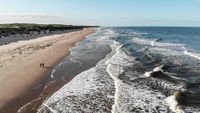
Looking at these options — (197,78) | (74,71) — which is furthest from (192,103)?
(74,71)

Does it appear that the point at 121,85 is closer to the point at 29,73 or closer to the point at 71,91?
the point at 71,91

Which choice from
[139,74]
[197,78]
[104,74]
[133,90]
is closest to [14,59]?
[104,74]

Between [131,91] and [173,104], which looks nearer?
[173,104]

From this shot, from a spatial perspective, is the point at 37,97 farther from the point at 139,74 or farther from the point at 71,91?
the point at 139,74

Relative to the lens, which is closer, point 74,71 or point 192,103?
point 192,103

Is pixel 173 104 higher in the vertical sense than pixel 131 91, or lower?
higher

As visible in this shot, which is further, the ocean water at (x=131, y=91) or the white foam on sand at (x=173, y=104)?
the ocean water at (x=131, y=91)

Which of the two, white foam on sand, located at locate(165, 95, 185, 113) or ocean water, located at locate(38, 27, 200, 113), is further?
ocean water, located at locate(38, 27, 200, 113)

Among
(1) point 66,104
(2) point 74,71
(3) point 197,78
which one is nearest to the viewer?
(1) point 66,104

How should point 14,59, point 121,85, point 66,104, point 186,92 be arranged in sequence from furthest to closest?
point 14,59, point 121,85, point 186,92, point 66,104
